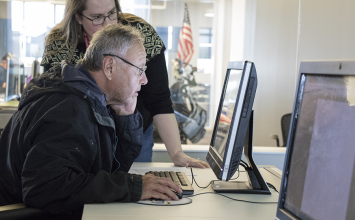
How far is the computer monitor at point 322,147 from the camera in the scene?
0.62m

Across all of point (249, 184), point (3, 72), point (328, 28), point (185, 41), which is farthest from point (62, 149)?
point (328, 28)

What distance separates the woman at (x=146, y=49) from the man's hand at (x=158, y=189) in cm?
55

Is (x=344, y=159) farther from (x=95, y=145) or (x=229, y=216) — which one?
(x=95, y=145)

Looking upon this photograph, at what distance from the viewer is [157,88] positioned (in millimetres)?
1872

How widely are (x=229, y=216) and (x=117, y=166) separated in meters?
0.62

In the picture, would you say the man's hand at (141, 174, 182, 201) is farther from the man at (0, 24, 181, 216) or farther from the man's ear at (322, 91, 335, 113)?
the man's ear at (322, 91, 335, 113)

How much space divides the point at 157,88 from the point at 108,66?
515 mm

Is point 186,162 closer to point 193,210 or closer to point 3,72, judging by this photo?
point 193,210

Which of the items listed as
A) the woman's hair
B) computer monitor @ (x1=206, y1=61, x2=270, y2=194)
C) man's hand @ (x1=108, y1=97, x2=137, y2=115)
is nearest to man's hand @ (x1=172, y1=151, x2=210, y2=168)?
computer monitor @ (x1=206, y1=61, x2=270, y2=194)

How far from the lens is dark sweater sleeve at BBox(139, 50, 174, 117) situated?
185 cm

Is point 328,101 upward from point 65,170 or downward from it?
upward

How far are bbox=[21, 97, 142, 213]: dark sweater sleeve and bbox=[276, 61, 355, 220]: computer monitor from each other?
52 centimetres

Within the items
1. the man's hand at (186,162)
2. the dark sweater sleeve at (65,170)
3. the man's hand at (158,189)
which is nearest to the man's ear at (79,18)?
the dark sweater sleeve at (65,170)

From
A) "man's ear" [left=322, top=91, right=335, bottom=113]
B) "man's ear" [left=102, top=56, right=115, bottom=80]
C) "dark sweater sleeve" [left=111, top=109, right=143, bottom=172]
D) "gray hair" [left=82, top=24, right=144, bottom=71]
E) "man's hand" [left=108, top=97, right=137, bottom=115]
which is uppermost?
"gray hair" [left=82, top=24, right=144, bottom=71]
